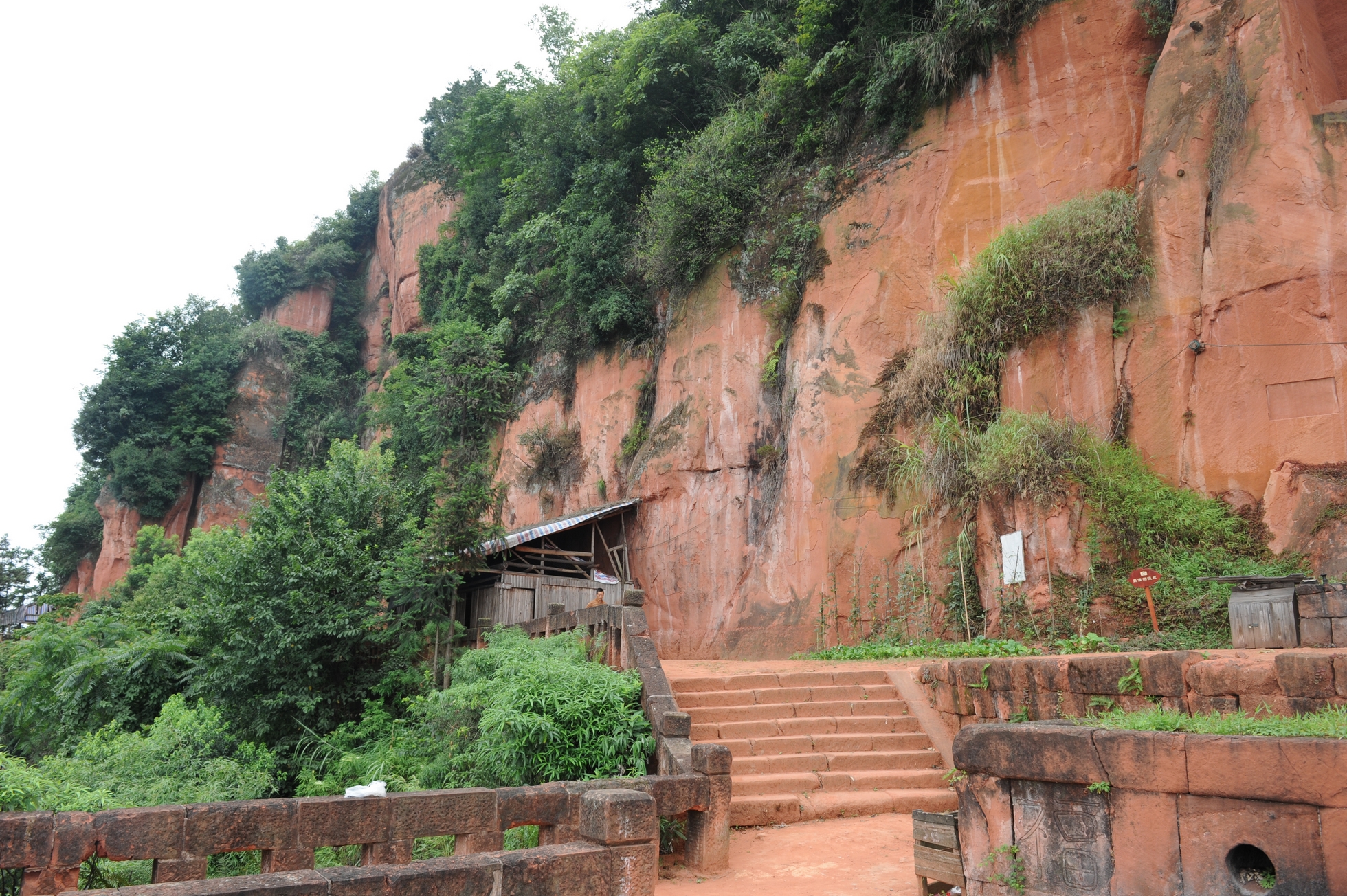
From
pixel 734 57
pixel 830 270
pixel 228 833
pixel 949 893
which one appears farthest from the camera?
pixel 734 57

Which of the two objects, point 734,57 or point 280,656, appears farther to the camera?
point 734,57

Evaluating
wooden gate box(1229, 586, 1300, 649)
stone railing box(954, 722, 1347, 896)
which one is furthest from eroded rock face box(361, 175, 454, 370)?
stone railing box(954, 722, 1347, 896)

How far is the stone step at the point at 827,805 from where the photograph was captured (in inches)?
285

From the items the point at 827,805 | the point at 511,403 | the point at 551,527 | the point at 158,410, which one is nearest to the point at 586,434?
the point at 511,403

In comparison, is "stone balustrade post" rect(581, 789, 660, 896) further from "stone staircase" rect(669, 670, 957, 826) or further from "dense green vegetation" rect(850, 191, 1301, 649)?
"dense green vegetation" rect(850, 191, 1301, 649)

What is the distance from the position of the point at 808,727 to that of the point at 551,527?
932 centimetres

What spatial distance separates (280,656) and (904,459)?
1024 centimetres

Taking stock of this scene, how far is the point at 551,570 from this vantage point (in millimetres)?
A: 17359

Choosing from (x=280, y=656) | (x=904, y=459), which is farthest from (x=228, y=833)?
(x=904, y=459)

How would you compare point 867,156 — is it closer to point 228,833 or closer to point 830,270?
point 830,270

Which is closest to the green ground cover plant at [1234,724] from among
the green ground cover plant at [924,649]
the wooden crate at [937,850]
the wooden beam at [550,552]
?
the wooden crate at [937,850]

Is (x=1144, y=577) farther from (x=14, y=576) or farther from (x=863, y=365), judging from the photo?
(x=14, y=576)

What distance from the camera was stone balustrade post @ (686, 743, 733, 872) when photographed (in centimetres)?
639

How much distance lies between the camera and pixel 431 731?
10.6 metres
